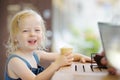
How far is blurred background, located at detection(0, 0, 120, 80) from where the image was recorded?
351 centimetres

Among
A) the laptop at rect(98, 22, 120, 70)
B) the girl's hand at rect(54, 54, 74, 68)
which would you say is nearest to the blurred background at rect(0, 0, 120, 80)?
the girl's hand at rect(54, 54, 74, 68)

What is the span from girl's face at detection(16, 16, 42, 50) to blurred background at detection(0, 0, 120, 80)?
2.21 m

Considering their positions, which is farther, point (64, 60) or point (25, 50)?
point (25, 50)

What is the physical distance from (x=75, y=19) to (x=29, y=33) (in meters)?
2.33

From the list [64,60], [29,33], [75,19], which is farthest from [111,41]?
[75,19]

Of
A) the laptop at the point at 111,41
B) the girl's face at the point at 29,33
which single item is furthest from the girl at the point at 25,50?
the laptop at the point at 111,41

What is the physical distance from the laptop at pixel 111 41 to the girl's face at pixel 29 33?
44 cm

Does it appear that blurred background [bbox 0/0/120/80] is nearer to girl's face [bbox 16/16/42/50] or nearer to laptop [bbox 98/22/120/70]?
girl's face [bbox 16/16/42/50]

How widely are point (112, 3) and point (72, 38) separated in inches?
27.7

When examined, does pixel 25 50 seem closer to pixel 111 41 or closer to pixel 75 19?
pixel 111 41

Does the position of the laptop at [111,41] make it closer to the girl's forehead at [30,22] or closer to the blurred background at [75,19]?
the girl's forehead at [30,22]

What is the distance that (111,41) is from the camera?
0.90 m

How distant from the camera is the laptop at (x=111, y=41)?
89cm

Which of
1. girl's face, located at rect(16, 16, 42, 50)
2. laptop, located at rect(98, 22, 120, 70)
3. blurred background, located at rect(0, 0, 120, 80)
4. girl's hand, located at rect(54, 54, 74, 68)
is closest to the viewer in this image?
laptop, located at rect(98, 22, 120, 70)
